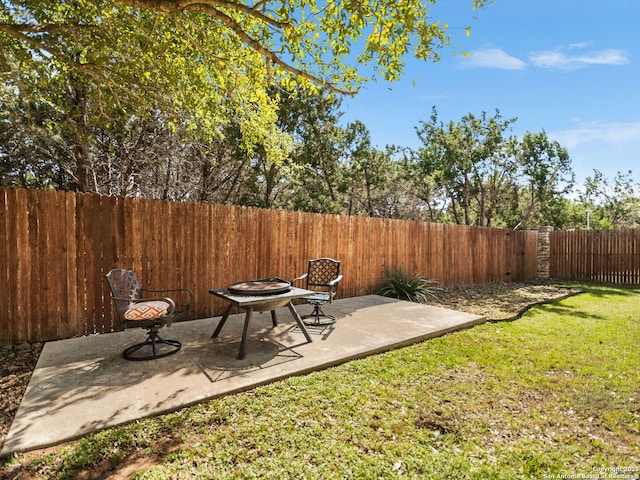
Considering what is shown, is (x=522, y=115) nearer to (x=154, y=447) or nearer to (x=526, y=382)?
(x=526, y=382)

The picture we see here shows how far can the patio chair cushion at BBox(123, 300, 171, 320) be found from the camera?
305 centimetres

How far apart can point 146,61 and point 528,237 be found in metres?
11.3

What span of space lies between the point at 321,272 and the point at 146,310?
2661 millimetres

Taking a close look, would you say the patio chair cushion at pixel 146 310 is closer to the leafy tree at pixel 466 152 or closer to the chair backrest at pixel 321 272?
the chair backrest at pixel 321 272

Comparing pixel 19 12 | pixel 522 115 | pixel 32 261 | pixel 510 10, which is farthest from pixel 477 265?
pixel 19 12

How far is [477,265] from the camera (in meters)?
9.10

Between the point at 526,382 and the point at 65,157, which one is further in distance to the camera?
the point at 65,157

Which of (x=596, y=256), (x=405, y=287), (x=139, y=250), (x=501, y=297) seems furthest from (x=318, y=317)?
(x=596, y=256)

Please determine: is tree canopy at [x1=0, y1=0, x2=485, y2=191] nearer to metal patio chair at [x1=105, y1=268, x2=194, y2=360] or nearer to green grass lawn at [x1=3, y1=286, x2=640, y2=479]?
metal patio chair at [x1=105, y1=268, x2=194, y2=360]

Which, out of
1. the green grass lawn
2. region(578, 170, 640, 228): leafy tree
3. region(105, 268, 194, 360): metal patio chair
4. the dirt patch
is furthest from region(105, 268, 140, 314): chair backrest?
region(578, 170, 640, 228): leafy tree

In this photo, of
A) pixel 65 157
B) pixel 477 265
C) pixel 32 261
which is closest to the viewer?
pixel 32 261

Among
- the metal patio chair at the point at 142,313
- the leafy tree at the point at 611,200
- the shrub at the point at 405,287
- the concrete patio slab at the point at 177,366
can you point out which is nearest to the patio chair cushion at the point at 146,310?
the metal patio chair at the point at 142,313

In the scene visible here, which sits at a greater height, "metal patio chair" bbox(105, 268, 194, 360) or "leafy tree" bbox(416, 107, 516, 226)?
"leafy tree" bbox(416, 107, 516, 226)

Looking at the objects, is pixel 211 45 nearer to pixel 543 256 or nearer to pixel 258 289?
pixel 258 289
